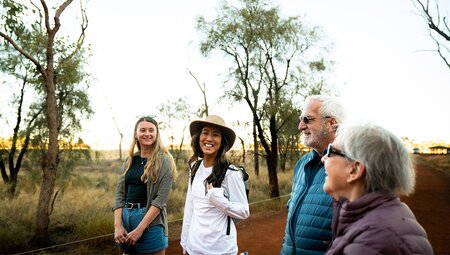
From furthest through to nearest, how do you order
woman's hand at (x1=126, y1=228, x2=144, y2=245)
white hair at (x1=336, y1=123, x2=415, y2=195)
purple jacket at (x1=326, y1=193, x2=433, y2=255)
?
1. woman's hand at (x1=126, y1=228, x2=144, y2=245)
2. white hair at (x1=336, y1=123, x2=415, y2=195)
3. purple jacket at (x1=326, y1=193, x2=433, y2=255)

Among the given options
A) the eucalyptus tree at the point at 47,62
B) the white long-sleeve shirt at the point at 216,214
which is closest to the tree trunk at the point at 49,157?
the eucalyptus tree at the point at 47,62

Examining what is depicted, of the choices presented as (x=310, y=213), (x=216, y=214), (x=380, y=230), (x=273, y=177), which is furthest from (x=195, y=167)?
(x=273, y=177)

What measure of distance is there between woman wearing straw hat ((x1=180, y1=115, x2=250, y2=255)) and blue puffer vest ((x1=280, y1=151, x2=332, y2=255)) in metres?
0.43

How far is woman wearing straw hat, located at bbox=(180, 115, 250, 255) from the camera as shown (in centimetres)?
280

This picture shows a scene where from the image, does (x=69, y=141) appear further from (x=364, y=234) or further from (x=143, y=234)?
(x=364, y=234)

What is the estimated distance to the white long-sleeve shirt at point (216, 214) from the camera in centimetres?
278

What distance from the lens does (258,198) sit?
15.3 meters

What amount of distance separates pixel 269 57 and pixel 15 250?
449 inches

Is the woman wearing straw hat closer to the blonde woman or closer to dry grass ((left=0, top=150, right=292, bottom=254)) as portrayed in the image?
the blonde woman

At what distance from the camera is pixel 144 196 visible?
11.7ft

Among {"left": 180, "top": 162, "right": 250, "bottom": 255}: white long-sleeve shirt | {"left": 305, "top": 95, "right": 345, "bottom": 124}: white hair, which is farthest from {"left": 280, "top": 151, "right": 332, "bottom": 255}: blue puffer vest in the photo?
{"left": 180, "top": 162, "right": 250, "bottom": 255}: white long-sleeve shirt

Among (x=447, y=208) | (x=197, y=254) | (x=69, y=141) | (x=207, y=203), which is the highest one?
(x=69, y=141)

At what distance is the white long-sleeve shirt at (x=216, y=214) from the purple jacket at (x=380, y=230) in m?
1.45

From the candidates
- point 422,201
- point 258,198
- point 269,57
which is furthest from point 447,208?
point 269,57
